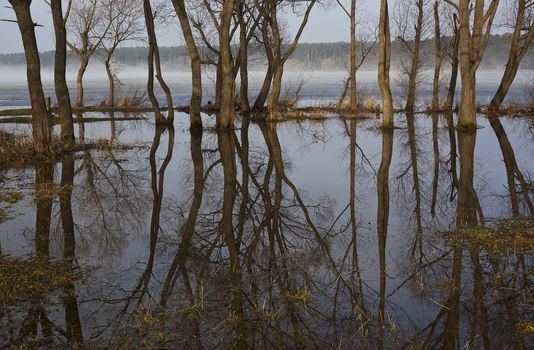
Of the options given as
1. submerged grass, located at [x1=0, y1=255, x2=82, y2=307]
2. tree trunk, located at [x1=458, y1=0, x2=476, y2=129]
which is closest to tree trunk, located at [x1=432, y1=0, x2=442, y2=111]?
tree trunk, located at [x1=458, y1=0, x2=476, y2=129]

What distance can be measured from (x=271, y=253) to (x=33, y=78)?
428 inches

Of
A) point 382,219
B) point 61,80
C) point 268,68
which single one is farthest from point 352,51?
point 382,219

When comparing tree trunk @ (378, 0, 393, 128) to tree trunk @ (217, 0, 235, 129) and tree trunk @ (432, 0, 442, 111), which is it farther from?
tree trunk @ (432, 0, 442, 111)

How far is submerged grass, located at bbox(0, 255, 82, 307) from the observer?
219 inches

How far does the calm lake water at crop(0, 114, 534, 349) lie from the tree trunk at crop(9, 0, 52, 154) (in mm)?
1087

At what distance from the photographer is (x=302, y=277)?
6.21m

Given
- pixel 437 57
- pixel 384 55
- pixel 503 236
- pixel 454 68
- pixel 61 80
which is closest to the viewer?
pixel 503 236

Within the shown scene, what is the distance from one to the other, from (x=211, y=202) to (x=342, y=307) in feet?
16.2

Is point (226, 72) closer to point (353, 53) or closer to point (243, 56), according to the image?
point (243, 56)

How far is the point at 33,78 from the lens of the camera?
1524cm

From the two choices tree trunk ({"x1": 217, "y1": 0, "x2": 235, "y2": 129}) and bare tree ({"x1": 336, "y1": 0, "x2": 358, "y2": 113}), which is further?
bare tree ({"x1": 336, "y1": 0, "x2": 358, "y2": 113})

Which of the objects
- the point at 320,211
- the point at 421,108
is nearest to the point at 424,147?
the point at 320,211

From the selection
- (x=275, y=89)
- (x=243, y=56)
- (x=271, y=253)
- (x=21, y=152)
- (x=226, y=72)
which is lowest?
(x=271, y=253)

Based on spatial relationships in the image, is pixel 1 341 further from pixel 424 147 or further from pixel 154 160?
pixel 424 147
